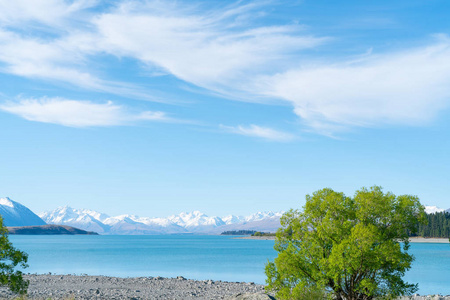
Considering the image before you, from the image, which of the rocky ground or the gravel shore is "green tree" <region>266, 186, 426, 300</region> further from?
the gravel shore

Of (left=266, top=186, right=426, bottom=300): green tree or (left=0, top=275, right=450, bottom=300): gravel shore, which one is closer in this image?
(left=266, top=186, right=426, bottom=300): green tree

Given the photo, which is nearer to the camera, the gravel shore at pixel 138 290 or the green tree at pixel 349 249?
the green tree at pixel 349 249

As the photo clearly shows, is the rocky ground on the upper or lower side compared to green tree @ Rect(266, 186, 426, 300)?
lower

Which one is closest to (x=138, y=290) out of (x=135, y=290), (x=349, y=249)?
(x=135, y=290)

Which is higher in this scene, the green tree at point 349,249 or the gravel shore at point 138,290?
the green tree at point 349,249

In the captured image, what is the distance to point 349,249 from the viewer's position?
2331 cm

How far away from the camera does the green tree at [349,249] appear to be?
23359 millimetres

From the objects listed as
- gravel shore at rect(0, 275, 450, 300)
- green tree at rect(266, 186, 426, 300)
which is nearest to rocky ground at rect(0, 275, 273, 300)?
gravel shore at rect(0, 275, 450, 300)

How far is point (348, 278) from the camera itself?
24.9 m

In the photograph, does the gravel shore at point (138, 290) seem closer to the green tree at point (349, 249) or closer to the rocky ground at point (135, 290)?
the rocky ground at point (135, 290)

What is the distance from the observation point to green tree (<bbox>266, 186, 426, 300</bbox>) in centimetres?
2336

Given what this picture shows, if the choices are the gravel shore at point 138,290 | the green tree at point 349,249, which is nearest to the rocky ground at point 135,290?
the gravel shore at point 138,290

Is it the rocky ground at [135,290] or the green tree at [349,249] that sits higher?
the green tree at [349,249]

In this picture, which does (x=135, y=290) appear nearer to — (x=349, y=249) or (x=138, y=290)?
(x=138, y=290)
